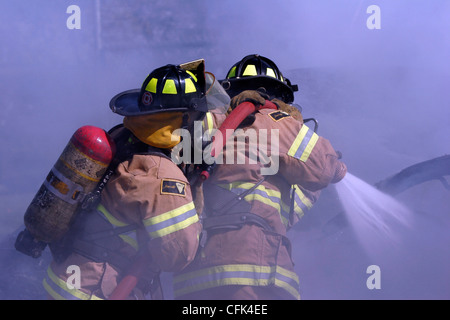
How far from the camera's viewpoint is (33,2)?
10.5 m

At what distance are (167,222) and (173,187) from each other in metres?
0.23

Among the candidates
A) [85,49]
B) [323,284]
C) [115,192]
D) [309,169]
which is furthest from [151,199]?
[85,49]

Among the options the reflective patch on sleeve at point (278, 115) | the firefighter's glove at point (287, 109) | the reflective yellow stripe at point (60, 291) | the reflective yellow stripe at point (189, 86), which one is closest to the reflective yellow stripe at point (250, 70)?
the firefighter's glove at point (287, 109)

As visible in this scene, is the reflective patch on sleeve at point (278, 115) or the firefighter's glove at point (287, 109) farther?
the firefighter's glove at point (287, 109)

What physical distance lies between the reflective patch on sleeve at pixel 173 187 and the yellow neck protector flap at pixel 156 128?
29cm

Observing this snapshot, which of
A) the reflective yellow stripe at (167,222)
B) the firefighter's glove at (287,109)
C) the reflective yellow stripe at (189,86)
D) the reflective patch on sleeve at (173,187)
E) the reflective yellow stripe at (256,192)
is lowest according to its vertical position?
the reflective yellow stripe at (167,222)

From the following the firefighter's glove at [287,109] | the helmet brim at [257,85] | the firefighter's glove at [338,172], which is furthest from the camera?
the helmet brim at [257,85]

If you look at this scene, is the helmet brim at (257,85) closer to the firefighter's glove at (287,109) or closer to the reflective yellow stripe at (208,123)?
the firefighter's glove at (287,109)

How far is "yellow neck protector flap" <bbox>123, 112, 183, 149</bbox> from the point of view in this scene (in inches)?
119

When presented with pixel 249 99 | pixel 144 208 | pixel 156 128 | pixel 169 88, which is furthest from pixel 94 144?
pixel 249 99

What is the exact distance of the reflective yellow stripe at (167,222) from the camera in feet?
9.42

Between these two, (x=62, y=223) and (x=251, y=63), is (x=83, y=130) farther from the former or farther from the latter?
(x=251, y=63)

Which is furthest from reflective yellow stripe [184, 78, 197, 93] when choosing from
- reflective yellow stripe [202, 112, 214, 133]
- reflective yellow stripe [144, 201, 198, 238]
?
reflective yellow stripe [144, 201, 198, 238]
